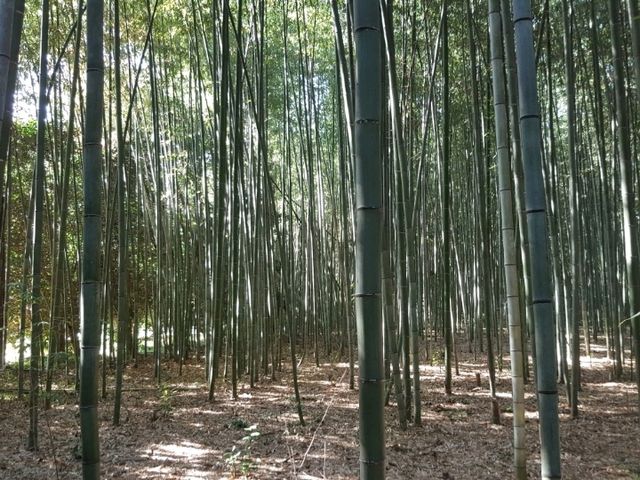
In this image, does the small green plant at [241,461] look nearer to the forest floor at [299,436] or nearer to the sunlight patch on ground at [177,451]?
the forest floor at [299,436]

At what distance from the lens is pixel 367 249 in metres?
1.37

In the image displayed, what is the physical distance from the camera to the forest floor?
333cm

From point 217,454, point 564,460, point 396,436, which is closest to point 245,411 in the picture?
point 217,454

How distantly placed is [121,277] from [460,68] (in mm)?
5312

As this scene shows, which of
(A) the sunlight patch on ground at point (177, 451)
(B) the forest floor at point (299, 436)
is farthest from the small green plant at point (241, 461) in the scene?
(A) the sunlight patch on ground at point (177, 451)

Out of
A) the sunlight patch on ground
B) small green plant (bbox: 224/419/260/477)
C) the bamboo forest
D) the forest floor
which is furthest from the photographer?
the sunlight patch on ground

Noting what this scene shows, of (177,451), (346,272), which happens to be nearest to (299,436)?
(177,451)

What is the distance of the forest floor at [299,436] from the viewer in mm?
3334

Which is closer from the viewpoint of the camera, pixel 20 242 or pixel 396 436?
pixel 396 436

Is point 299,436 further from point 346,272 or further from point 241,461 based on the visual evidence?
point 346,272

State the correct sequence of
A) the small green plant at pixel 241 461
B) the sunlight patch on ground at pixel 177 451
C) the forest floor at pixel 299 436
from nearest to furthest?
1. the small green plant at pixel 241 461
2. the forest floor at pixel 299 436
3. the sunlight patch on ground at pixel 177 451

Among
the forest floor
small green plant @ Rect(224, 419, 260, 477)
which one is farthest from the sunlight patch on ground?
small green plant @ Rect(224, 419, 260, 477)

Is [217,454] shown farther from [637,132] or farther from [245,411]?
[637,132]

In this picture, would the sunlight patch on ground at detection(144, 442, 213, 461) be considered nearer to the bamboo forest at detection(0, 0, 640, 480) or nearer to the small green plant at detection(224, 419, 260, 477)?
the bamboo forest at detection(0, 0, 640, 480)
